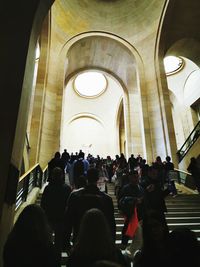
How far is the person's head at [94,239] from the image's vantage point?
1.47m

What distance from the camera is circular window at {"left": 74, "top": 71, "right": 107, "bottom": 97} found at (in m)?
25.2

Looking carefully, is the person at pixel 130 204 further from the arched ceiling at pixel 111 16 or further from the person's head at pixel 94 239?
the arched ceiling at pixel 111 16

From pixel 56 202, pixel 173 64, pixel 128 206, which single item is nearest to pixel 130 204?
pixel 128 206

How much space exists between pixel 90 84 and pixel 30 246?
25.4m

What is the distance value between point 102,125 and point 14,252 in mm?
24025

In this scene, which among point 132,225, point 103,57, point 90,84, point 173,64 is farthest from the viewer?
point 90,84

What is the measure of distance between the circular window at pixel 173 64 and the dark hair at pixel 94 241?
1872cm

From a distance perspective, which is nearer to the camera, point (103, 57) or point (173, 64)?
point (103, 57)

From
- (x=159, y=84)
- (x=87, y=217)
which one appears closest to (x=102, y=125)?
(x=159, y=84)

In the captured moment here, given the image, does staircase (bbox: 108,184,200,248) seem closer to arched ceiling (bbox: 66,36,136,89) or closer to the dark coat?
the dark coat

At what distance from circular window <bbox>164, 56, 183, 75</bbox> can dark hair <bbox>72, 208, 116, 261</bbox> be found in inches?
737

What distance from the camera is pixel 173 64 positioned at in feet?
62.3

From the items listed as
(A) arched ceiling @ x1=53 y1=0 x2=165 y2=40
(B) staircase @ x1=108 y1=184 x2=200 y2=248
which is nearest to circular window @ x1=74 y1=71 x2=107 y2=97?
(A) arched ceiling @ x1=53 y1=0 x2=165 y2=40

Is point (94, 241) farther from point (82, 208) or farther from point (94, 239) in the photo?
point (82, 208)
